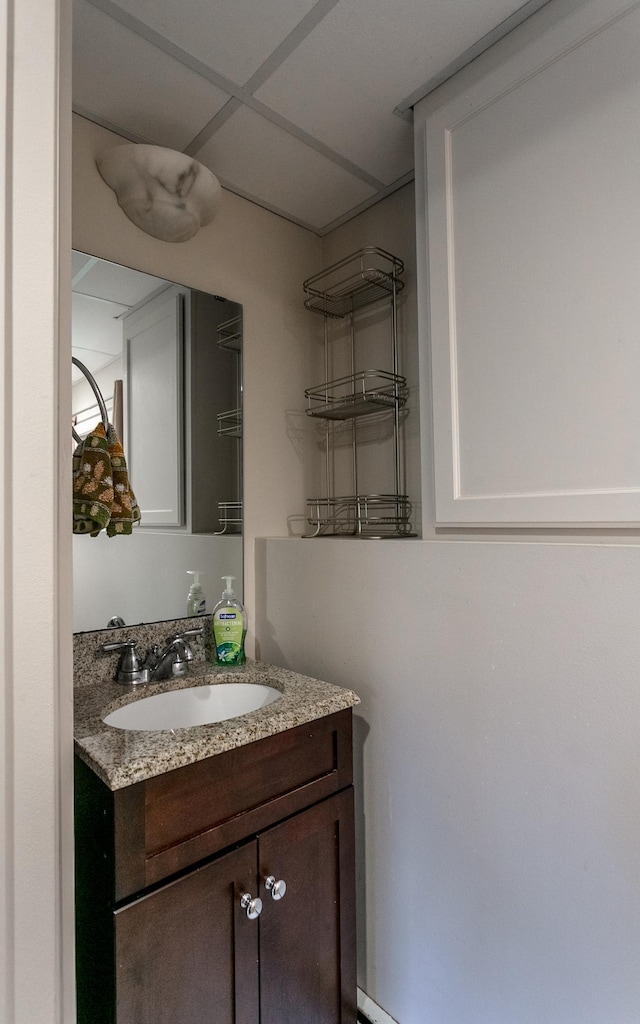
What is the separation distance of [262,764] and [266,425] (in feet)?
3.32

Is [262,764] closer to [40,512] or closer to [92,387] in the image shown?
[40,512]

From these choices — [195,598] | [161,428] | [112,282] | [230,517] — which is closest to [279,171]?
[112,282]

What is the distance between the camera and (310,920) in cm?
109

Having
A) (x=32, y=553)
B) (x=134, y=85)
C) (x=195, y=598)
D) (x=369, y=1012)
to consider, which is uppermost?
(x=134, y=85)

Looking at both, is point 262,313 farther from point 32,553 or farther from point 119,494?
point 32,553

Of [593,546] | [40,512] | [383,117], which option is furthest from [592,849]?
[383,117]

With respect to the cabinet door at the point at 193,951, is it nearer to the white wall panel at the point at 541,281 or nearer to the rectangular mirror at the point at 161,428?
the rectangular mirror at the point at 161,428

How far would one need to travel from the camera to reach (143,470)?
54.1 inches

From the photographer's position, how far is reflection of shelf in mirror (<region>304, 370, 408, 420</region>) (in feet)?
5.00

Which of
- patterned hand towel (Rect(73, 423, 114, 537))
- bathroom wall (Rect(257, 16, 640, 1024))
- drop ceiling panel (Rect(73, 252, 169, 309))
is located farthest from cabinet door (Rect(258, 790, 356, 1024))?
drop ceiling panel (Rect(73, 252, 169, 309))

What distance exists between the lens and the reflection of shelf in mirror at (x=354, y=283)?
61.1 inches

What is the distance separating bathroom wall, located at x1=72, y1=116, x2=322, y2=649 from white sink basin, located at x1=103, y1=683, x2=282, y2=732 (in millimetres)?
309

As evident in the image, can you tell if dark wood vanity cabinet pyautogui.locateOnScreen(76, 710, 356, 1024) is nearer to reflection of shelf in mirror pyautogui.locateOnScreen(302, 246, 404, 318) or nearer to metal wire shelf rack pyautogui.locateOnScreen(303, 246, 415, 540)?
metal wire shelf rack pyautogui.locateOnScreen(303, 246, 415, 540)

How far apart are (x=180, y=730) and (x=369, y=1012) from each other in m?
A: 0.98
